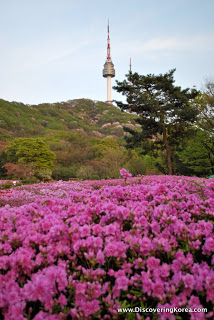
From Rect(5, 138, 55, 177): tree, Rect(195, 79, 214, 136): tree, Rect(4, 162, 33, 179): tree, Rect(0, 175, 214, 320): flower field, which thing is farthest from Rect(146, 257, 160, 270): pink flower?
Rect(5, 138, 55, 177): tree

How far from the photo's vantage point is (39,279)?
1.34 m

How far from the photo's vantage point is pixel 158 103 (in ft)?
65.2

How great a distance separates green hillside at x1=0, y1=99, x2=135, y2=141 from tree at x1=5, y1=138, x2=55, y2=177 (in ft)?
54.9

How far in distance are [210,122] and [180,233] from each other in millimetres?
22372

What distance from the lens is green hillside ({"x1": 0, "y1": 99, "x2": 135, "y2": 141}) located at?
2457 inches

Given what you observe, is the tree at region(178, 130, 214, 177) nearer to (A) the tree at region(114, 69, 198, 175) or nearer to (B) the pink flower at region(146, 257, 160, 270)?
(A) the tree at region(114, 69, 198, 175)

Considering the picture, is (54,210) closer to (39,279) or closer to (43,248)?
(43,248)

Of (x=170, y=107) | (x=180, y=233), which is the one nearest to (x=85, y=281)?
(x=180, y=233)

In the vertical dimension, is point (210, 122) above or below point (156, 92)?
below

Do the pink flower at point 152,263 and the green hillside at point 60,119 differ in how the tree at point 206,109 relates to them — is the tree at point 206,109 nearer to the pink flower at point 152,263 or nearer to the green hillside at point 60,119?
the pink flower at point 152,263

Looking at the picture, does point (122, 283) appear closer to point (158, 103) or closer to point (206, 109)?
point (158, 103)

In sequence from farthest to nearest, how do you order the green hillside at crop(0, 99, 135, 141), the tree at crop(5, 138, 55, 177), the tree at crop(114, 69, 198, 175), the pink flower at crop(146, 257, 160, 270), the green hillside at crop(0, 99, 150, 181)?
the green hillside at crop(0, 99, 135, 141), the tree at crop(5, 138, 55, 177), the green hillside at crop(0, 99, 150, 181), the tree at crop(114, 69, 198, 175), the pink flower at crop(146, 257, 160, 270)

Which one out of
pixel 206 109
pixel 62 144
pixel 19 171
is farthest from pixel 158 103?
pixel 62 144

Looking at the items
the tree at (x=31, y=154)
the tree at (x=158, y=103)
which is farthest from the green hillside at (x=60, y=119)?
the tree at (x=158, y=103)
